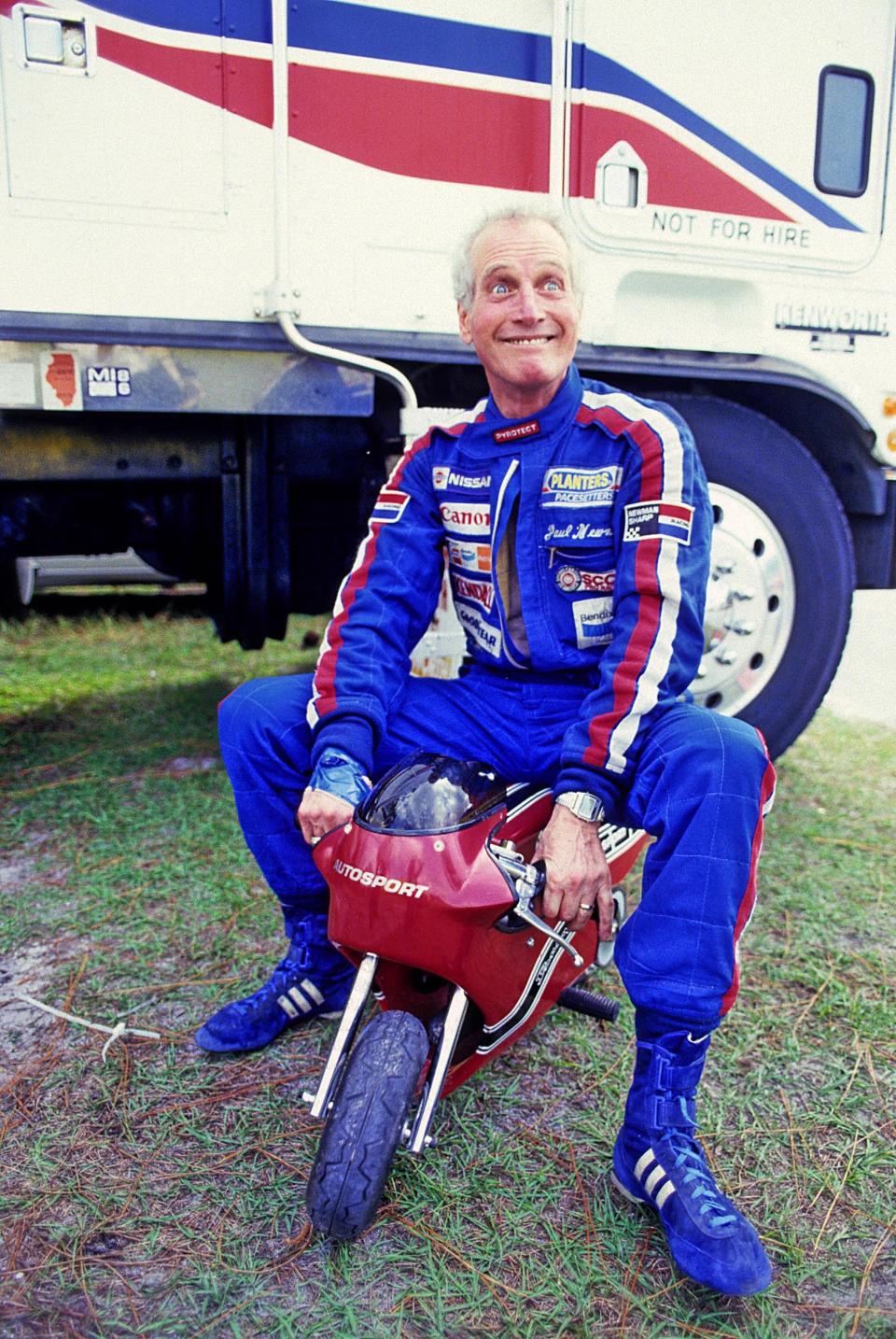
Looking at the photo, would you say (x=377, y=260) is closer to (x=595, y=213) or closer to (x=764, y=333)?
(x=595, y=213)

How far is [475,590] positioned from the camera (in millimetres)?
2150

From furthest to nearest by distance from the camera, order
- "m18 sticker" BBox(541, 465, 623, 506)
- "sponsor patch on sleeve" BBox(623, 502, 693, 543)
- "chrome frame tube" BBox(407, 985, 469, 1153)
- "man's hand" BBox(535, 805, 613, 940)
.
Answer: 1. "m18 sticker" BBox(541, 465, 623, 506)
2. "sponsor patch on sleeve" BBox(623, 502, 693, 543)
3. "man's hand" BBox(535, 805, 613, 940)
4. "chrome frame tube" BBox(407, 985, 469, 1153)

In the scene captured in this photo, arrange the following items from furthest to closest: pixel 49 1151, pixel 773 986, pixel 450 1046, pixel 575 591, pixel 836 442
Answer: pixel 836 442
pixel 773 986
pixel 575 591
pixel 49 1151
pixel 450 1046

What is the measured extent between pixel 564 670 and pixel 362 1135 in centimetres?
89

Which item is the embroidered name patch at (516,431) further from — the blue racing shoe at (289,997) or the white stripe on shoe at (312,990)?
the white stripe on shoe at (312,990)

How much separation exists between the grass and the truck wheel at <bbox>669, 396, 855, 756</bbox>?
19.2 inches

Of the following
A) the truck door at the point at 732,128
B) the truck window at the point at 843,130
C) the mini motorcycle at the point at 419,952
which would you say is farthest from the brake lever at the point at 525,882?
the truck window at the point at 843,130

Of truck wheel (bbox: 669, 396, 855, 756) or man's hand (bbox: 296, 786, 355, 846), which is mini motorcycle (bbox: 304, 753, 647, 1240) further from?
truck wheel (bbox: 669, 396, 855, 756)

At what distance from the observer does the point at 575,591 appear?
2.03 m

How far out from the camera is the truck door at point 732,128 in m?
2.89

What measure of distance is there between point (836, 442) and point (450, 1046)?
2541 mm

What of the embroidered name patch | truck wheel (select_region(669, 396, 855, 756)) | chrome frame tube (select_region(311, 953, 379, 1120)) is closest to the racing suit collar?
the embroidered name patch

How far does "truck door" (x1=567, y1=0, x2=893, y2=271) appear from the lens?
2889mm

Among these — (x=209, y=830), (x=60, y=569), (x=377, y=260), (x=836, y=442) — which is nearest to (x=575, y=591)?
(x=377, y=260)
